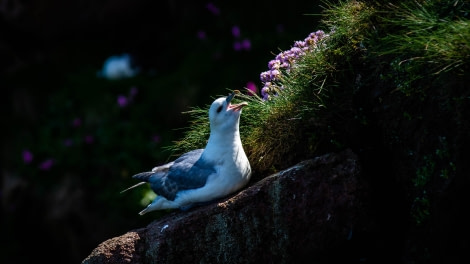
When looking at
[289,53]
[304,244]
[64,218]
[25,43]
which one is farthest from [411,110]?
[25,43]

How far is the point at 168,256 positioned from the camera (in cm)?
342

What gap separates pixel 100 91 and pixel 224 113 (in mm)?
4122

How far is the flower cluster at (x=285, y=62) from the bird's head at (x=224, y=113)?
1.62 feet

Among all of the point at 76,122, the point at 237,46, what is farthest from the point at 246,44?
the point at 76,122

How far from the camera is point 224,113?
3.43m

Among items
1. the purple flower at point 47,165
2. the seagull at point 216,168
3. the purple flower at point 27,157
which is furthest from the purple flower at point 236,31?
the seagull at point 216,168

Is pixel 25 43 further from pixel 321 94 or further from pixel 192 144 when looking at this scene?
pixel 321 94

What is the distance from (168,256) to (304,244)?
63cm

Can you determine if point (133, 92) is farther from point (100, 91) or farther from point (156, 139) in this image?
point (156, 139)

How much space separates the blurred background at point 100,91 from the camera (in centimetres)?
655

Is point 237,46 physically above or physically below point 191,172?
below

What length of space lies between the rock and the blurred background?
258cm

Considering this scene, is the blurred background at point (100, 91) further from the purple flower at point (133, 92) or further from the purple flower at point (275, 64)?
the purple flower at point (275, 64)

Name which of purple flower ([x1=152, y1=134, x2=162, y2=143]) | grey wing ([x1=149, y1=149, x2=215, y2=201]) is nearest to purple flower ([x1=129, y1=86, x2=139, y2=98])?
purple flower ([x1=152, y1=134, x2=162, y2=143])
